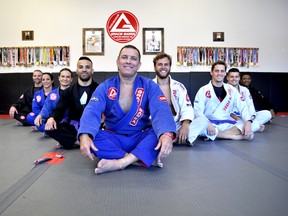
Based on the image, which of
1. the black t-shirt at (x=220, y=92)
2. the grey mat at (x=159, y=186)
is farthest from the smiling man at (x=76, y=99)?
the black t-shirt at (x=220, y=92)

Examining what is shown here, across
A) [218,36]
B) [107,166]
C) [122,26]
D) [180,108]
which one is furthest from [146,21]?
[107,166]

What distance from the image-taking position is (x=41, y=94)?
4.32 m

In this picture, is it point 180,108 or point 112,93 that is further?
point 180,108

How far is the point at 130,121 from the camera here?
2.19m

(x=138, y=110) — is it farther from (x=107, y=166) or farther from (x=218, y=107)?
(x=218, y=107)

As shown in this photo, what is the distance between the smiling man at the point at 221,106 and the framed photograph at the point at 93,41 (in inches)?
144

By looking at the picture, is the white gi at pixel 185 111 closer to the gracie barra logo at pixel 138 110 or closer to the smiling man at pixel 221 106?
the smiling man at pixel 221 106

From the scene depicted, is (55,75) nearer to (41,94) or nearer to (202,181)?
(41,94)

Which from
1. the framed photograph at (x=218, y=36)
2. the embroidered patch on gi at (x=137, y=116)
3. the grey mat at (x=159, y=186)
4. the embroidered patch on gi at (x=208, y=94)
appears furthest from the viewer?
the framed photograph at (x=218, y=36)

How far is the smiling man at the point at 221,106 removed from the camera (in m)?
3.37

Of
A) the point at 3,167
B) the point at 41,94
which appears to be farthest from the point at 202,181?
the point at 41,94

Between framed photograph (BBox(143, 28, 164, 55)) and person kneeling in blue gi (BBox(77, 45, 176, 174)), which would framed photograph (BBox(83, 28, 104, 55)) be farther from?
person kneeling in blue gi (BBox(77, 45, 176, 174))

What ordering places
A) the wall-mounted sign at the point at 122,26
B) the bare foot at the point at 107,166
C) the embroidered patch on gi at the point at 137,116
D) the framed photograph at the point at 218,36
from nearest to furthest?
the bare foot at the point at 107,166 < the embroidered patch on gi at the point at 137,116 < the wall-mounted sign at the point at 122,26 < the framed photograph at the point at 218,36

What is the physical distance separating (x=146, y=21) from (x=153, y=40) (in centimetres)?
52
